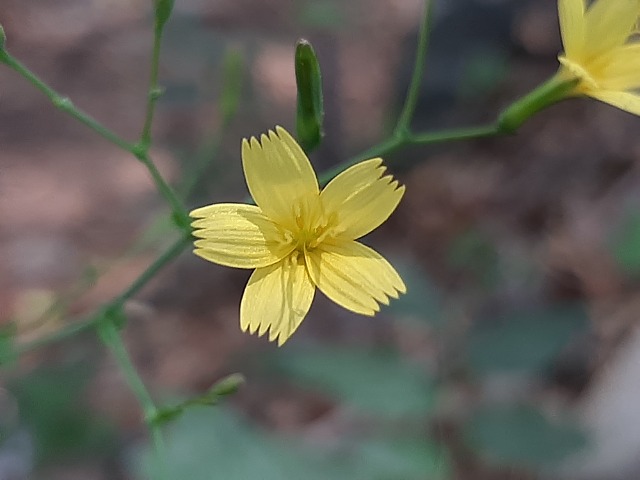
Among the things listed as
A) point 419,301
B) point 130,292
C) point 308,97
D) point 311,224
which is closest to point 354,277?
point 311,224

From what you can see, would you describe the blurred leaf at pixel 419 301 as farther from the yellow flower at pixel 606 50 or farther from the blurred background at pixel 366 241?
the yellow flower at pixel 606 50

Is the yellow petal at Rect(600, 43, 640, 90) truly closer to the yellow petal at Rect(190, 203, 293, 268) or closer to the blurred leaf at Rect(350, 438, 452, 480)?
the yellow petal at Rect(190, 203, 293, 268)

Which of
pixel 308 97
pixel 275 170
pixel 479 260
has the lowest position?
pixel 275 170

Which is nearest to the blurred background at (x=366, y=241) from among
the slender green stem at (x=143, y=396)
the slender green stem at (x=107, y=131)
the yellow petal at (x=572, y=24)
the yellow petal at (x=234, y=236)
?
the slender green stem at (x=143, y=396)

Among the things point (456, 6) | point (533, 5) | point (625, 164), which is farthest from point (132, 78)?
point (625, 164)

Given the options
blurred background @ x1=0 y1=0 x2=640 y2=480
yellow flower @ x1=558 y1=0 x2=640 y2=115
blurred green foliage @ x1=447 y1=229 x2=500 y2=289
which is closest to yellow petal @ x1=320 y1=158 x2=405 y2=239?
yellow flower @ x1=558 y1=0 x2=640 y2=115

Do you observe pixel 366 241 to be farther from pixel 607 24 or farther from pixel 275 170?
pixel 275 170
